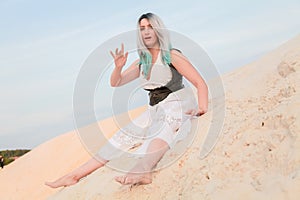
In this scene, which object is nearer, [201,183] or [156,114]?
[201,183]

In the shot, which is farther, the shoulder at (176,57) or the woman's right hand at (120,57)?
the shoulder at (176,57)

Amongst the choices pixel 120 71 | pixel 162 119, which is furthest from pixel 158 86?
pixel 120 71

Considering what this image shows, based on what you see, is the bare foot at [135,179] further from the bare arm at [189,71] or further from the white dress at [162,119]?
the bare arm at [189,71]

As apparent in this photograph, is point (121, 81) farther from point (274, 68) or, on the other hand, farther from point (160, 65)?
point (274, 68)

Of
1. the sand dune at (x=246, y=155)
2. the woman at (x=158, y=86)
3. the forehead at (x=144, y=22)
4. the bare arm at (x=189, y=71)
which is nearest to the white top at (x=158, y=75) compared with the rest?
the woman at (x=158, y=86)

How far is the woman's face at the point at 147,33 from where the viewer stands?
535 cm

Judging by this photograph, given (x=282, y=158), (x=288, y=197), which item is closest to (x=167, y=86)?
(x=282, y=158)

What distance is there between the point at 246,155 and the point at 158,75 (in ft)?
4.10

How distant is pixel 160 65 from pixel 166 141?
32.5 inches

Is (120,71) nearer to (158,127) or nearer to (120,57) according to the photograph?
(120,57)

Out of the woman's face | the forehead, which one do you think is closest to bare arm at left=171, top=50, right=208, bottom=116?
the woman's face

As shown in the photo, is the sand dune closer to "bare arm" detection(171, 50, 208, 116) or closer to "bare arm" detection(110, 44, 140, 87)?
"bare arm" detection(171, 50, 208, 116)

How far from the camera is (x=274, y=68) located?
700 centimetres

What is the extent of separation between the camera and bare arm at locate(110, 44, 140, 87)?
Result: 5145mm
